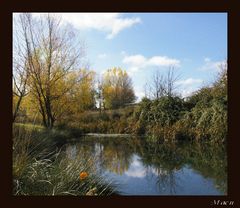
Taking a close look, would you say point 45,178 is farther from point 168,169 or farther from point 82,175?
point 168,169

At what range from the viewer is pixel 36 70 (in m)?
14.0

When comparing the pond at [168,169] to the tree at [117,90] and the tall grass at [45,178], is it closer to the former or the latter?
the tall grass at [45,178]

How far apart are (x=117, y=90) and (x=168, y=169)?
75.0 feet

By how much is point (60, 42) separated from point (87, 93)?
467 centimetres

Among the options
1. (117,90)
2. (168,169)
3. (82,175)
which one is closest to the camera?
(82,175)

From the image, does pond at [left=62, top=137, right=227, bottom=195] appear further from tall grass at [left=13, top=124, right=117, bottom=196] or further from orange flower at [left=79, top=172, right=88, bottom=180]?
orange flower at [left=79, top=172, right=88, bottom=180]

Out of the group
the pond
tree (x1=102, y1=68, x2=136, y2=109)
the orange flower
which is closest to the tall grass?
the orange flower

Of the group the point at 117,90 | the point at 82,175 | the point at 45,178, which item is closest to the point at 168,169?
the point at 82,175

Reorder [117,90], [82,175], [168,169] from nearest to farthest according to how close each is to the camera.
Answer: [82,175] < [168,169] < [117,90]

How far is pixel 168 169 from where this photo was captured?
25.6 ft

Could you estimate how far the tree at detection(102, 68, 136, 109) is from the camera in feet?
92.0

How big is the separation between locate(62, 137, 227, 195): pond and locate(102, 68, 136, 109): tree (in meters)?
16.3

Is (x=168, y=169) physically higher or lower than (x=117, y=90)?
lower
